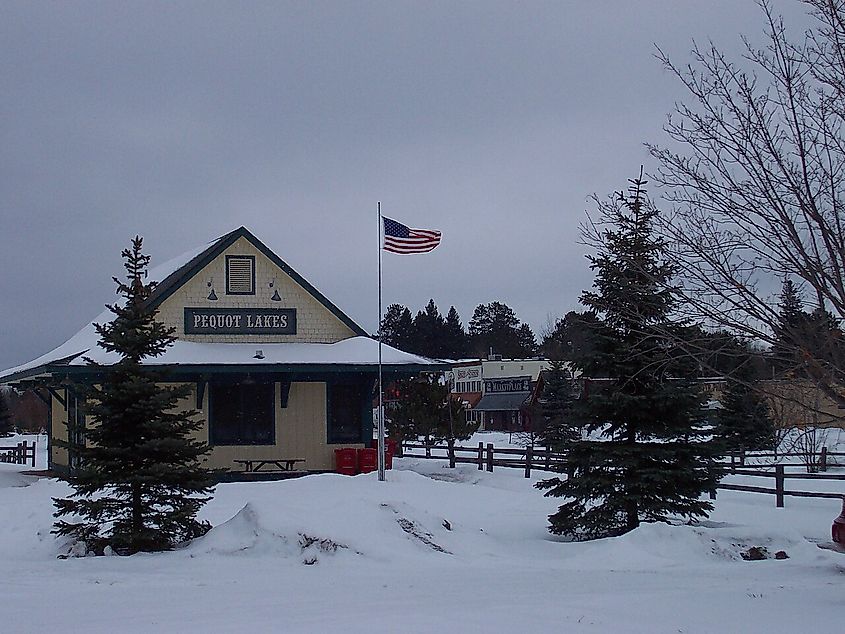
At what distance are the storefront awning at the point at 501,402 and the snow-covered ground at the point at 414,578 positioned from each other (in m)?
55.7

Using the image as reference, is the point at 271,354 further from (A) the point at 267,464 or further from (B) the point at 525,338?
(B) the point at 525,338

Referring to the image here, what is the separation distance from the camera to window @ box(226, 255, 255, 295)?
27.4 meters

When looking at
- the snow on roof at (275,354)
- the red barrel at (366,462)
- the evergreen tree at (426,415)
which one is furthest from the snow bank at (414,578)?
the evergreen tree at (426,415)

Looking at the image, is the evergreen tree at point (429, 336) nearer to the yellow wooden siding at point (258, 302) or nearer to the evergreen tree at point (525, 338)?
the evergreen tree at point (525, 338)

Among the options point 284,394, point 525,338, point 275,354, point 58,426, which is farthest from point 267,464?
point 525,338

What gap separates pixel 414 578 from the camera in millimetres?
12023

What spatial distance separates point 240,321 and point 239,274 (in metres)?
1.27

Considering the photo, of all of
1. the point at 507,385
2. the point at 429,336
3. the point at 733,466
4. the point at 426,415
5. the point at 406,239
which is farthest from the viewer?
the point at 429,336

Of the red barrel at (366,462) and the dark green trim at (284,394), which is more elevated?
the dark green trim at (284,394)

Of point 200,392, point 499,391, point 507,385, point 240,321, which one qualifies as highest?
point 240,321

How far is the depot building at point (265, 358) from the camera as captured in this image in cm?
2631

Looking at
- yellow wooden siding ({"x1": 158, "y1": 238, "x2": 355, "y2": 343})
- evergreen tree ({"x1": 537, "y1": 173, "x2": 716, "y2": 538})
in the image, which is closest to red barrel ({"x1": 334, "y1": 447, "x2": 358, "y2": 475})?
yellow wooden siding ({"x1": 158, "y1": 238, "x2": 355, "y2": 343})

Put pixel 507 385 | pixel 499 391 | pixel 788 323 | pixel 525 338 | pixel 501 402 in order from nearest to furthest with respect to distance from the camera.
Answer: pixel 788 323 < pixel 501 402 < pixel 507 385 < pixel 499 391 < pixel 525 338

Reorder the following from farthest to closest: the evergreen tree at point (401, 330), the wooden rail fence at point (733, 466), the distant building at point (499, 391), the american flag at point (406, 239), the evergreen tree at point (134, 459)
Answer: the evergreen tree at point (401, 330), the distant building at point (499, 391), the american flag at point (406, 239), the wooden rail fence at point (733, 466), the evergreen tree at point (134, 459)
